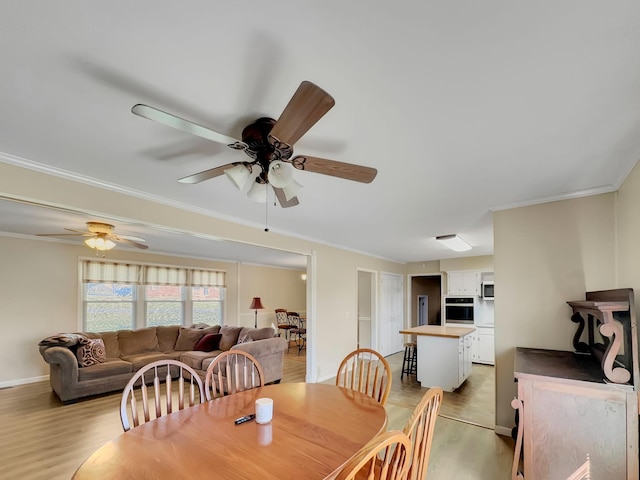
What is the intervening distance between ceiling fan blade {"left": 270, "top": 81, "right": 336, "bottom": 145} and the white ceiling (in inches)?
8.5

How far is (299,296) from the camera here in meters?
10.5

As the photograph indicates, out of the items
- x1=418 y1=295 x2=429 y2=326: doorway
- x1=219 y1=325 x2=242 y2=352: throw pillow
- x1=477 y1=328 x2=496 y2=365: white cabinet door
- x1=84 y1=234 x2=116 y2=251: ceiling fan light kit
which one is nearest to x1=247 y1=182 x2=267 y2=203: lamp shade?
x1=84 y1=234 x2=116 y2=251: ceiling fan light kit

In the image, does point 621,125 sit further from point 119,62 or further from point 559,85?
point 119,62

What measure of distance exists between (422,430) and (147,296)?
6.91 meters

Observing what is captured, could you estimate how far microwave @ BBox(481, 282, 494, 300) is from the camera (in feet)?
22.1

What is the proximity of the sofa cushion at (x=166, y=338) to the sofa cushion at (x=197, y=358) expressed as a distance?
0.63 m

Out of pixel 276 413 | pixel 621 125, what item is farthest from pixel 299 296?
pixel 621 125

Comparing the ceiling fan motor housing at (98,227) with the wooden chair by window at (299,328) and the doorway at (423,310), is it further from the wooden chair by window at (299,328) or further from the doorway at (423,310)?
the doorway at (423,310)

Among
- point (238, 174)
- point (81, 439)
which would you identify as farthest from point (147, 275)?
point (238, 174)

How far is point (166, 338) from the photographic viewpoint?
5.88m

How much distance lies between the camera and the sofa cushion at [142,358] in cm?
494

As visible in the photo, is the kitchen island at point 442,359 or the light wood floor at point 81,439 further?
the kitchen island at point 442,359

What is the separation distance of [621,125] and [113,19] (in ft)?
8.50

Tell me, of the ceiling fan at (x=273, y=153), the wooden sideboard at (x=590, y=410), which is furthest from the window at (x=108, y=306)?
the wooden sideboard at (x=590, y=410)
